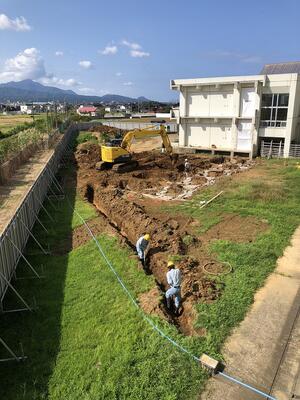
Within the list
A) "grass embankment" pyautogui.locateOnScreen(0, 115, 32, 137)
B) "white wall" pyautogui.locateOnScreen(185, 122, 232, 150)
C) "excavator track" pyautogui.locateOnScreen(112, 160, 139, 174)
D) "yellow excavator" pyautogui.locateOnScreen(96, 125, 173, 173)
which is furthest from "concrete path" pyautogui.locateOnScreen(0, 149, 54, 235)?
"grass embankment" pyautogui.locateOnScreen(0, 115, 32, 137)

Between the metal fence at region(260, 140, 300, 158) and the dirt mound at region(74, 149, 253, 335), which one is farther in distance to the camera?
the metal fence at region(260, 140, 300, 158)

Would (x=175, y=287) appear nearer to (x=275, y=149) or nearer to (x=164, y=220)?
(x=164, y=220)

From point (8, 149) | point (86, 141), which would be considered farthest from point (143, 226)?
point (86, 141)

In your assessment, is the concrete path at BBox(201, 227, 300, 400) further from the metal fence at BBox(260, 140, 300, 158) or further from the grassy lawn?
the grassy lawn

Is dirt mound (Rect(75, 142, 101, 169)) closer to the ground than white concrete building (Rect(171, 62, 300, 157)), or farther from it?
closer to the ground

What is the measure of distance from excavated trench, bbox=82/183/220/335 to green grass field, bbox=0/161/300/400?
0.46 metres

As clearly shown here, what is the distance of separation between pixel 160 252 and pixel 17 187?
35.8ft

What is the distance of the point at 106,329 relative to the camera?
978cm

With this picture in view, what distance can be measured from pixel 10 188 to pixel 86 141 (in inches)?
1137

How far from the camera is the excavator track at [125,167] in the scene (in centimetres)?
2869

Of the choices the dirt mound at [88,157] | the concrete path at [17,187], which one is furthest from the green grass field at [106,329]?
the dirt mound at [88,157]

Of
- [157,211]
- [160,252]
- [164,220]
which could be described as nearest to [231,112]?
[157,211]

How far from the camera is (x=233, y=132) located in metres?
36.8

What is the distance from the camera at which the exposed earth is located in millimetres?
11289
